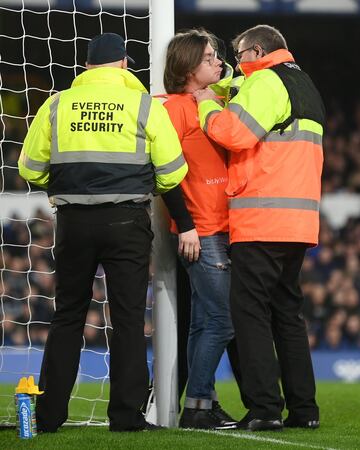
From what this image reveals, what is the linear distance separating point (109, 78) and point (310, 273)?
36.5 ft

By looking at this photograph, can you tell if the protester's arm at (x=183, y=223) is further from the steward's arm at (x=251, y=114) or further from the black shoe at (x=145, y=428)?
the black shoe at (x=145, y=428)

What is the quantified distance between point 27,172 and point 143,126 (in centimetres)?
60

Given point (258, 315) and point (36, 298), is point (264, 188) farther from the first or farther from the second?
point (36, 298)

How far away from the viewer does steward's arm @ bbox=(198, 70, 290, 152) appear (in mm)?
4852

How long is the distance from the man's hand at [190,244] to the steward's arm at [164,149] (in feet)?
0.87

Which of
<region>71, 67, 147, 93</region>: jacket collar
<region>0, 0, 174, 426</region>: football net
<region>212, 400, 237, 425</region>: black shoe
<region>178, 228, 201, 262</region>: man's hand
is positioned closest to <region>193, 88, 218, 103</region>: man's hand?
<region>71, 67, 147, 93</region>: jacket collar

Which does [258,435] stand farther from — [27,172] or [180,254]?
[27,172]

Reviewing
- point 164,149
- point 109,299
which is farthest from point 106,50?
point 109,299

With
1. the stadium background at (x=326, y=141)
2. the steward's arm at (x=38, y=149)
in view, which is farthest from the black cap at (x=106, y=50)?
the stadium background at (x=326, y=141)

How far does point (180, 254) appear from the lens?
17.0 feet

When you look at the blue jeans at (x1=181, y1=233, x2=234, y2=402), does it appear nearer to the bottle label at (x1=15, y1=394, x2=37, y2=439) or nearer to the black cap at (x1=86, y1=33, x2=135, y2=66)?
the bottle label at (x1=15, y1=394, x2=37, y2=439)

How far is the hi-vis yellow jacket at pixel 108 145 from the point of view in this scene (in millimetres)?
4840

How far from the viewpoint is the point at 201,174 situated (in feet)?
17.1

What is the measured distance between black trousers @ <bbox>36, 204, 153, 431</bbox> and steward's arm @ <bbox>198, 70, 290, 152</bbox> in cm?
53
